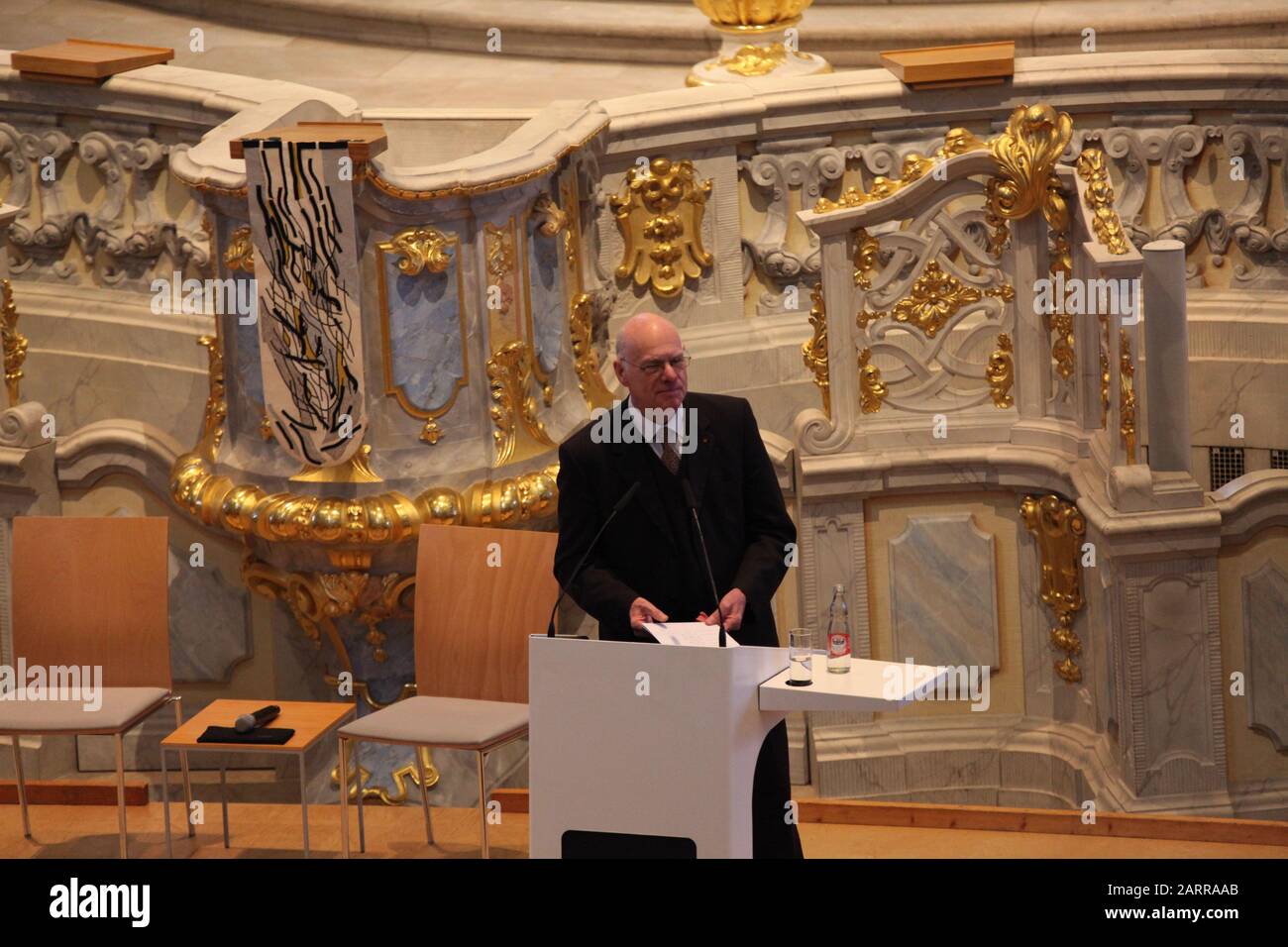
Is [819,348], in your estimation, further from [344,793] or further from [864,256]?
[344,793]

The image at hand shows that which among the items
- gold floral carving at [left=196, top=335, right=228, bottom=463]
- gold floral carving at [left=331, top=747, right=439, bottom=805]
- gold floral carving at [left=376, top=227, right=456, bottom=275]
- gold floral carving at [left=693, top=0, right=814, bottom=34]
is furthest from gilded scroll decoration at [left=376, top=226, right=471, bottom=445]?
gold floral carving at [left=693, top=0, right=814, bottom=34]

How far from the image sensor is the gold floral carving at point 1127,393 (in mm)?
6152

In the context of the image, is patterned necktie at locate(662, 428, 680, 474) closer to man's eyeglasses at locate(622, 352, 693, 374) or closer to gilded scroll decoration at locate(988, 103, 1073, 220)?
man's eyeglasses at locate(622, 352, 693, 374)

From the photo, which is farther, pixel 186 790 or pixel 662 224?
pixel 662 224

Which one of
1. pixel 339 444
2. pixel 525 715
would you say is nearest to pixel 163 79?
pixel 339 444

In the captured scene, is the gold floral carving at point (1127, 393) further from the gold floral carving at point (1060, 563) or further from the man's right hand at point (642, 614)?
the man's right hand at point (642, 614)

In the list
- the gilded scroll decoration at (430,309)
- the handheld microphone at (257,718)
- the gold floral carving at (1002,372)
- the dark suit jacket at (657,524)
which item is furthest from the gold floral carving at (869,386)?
the handheld microphone at (257,718)

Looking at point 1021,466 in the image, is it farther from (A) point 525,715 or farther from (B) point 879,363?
(A) point 525,715

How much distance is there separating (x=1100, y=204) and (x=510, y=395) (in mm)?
1813

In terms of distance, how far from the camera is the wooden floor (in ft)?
18.6

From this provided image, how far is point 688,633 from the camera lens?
15.0 ft

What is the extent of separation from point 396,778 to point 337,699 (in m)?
0.39

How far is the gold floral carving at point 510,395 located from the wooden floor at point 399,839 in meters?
1.11
